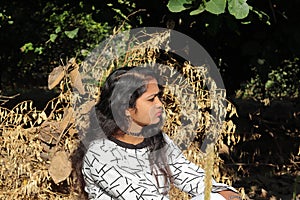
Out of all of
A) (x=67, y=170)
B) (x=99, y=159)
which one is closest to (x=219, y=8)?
(x=99, y=159)

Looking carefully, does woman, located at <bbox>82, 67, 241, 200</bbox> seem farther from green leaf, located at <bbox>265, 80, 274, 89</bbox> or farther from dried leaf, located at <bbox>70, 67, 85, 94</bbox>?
green leaf, located at <bbox>265, 80, 274, 89</bbox>

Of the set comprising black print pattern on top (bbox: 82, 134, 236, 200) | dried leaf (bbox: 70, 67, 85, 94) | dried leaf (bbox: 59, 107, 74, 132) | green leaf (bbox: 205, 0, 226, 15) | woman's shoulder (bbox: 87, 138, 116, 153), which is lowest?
black print pattern on top (bbox: 82, 134, 236, 200)

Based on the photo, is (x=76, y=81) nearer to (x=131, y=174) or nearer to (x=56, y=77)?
(x=56, y=77)

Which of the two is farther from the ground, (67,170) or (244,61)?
(244,61)

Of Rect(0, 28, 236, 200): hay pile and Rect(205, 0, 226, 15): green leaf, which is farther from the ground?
Rect(205, 0, 226, 15): green leaf

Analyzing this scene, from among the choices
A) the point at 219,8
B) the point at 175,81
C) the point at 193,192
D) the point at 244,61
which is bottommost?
the point at 193,192

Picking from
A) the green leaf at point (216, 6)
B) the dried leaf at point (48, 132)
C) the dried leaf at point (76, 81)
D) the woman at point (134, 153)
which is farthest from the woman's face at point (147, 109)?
the dried leaf at point (48, 132)

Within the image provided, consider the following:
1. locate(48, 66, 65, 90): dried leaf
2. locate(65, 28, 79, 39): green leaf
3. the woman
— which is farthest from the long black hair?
locate(65, 28, 79, 39): green leaf

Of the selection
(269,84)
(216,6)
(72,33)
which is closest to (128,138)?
(216,6)

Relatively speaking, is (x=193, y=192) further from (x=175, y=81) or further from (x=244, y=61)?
(x=244, y=61)

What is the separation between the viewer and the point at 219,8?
2883 millimetres

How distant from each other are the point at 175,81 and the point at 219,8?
2.33 ft

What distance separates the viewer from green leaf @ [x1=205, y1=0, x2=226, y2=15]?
2.88m

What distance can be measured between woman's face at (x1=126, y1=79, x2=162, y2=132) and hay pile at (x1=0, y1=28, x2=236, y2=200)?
64 cm
